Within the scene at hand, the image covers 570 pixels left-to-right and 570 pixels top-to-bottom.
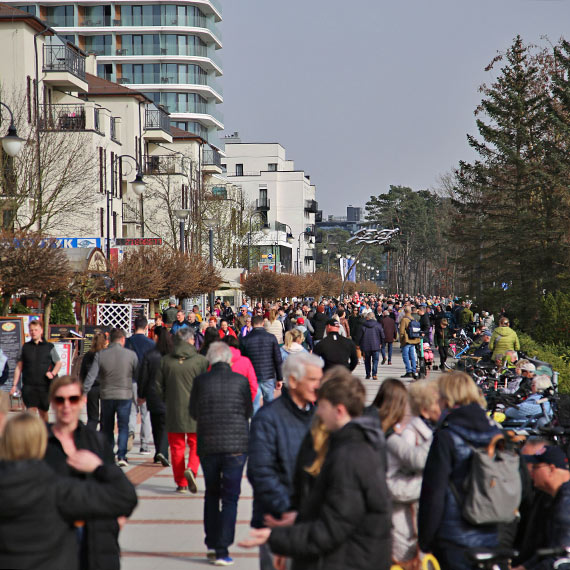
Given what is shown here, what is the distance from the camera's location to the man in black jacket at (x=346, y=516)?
13.1 ft

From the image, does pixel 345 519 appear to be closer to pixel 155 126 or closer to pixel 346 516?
pixel 346 516

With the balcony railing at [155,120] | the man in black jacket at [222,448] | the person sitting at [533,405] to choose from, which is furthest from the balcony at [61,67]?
the man in black jacket at [222,448]

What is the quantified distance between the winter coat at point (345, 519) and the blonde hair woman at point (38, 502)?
83 centimetres

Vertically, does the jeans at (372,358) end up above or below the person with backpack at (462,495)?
below

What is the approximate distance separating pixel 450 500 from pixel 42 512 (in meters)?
2.17

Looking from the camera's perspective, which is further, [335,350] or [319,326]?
[319,326]

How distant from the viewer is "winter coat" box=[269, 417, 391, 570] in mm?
3992

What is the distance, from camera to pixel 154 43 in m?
84.0

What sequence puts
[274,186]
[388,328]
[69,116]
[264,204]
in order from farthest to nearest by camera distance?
[274,186]
[264,204]
[69,116]
[388,328]

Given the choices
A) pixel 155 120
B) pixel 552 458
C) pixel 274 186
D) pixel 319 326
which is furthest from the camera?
pixel 274 186

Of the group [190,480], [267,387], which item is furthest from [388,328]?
[190,480]

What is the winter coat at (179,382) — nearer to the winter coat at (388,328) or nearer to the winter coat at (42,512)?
the winter coat at (42,512)

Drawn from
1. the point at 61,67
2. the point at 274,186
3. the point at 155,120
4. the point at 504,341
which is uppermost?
the point at 274,186

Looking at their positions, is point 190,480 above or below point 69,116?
below
